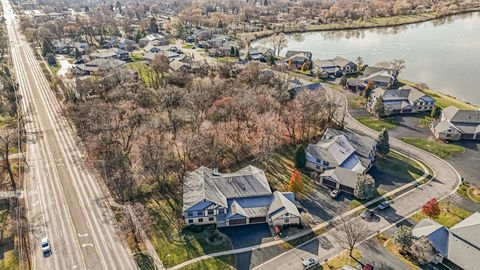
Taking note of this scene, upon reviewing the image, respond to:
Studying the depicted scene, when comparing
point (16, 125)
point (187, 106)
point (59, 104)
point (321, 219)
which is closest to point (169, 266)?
point (321, 219)

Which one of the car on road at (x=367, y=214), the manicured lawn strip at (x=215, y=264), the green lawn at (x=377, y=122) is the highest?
the green lawn at (x=377, y=122)

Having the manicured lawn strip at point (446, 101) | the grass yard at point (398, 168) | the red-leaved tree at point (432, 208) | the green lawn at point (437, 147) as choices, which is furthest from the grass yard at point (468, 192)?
the manicured lawn strip at point (446, 101)

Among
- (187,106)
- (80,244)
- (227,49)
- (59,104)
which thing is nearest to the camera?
(80,244)

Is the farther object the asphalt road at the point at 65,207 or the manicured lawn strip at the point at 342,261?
the asphalt road at the point at 65,207

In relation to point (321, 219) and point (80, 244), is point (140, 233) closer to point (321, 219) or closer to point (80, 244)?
point (80, 244)

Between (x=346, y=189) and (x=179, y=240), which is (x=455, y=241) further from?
(x=179, y=240)

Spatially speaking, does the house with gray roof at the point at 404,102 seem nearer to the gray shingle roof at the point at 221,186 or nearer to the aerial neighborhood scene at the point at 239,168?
the aerial neighborhood scene at the point at 239,168

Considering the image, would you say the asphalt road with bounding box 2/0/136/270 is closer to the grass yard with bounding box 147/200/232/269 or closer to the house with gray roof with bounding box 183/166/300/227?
the grass yard with bounding box 147/200/232/269
